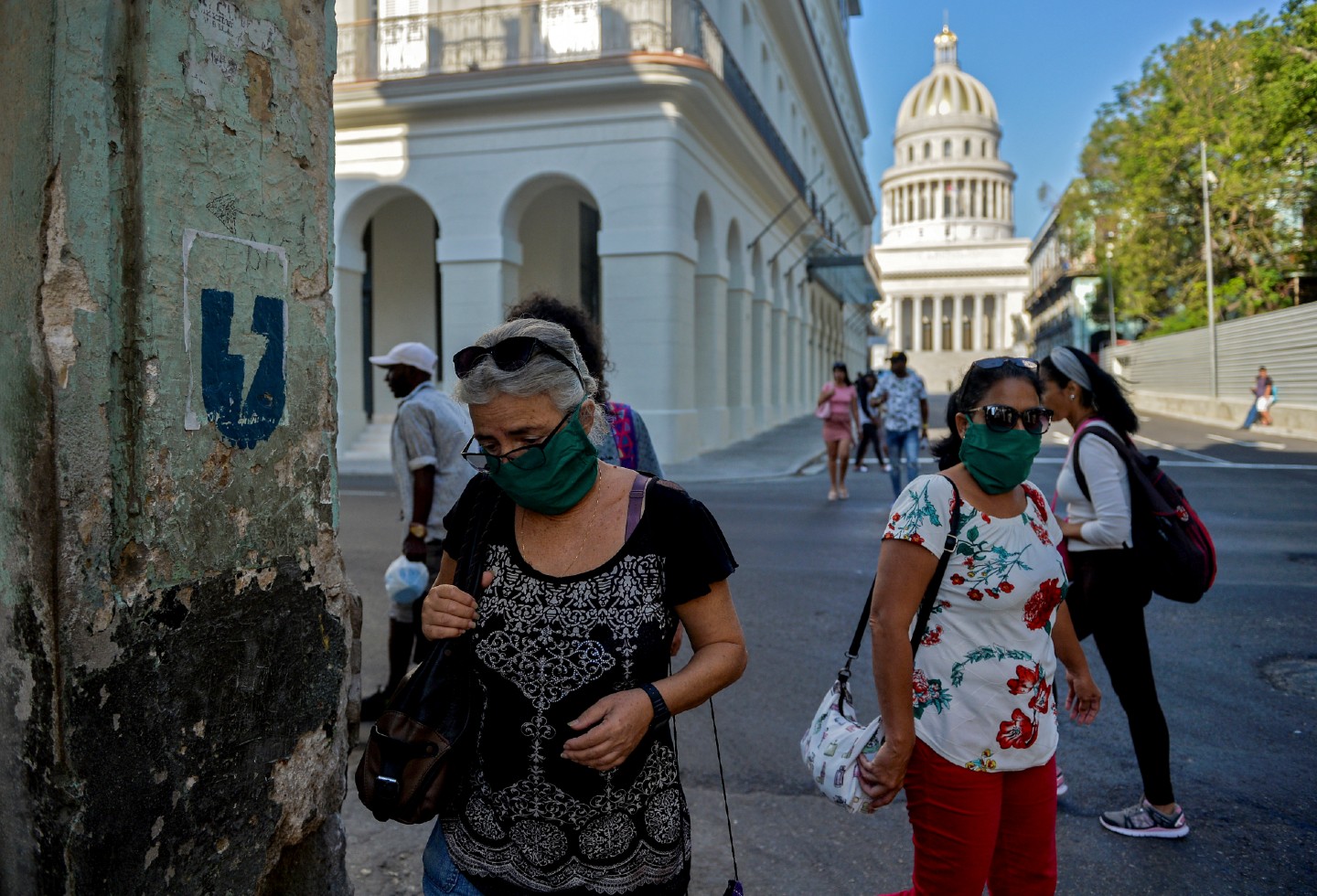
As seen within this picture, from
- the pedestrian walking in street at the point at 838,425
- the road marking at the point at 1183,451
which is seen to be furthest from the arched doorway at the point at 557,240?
the road marking at the point at 1183,451

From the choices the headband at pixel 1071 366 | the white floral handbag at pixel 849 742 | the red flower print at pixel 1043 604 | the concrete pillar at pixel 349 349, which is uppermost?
the concrete pillar at pixel 349 349

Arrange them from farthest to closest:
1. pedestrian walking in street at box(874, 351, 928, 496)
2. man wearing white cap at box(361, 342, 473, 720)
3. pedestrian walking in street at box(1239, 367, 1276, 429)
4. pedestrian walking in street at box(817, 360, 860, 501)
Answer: pedestrian walking in street at box(1239, 367, 1276, 429)
pedestrian walking in street at box(817, 360, 860, 501)
pedestrian walking in street at box(874, 351, 928, 496)
man wearing white cap at box(361, 342, 473, 720)

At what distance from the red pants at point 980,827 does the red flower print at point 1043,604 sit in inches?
13.8

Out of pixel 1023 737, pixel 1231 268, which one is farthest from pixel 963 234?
pixel 1023 737

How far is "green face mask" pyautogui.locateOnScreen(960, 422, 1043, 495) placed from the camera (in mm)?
2541

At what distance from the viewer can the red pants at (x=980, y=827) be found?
7.81 ft

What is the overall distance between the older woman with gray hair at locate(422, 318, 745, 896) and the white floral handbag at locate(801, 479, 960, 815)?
62 centimetres

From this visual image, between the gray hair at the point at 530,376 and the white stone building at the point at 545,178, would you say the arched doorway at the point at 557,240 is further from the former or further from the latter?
the gray hair at the point at 530,376

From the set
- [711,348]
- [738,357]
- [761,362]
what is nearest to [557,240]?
[711,348]

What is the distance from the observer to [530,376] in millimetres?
1915

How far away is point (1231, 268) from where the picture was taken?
121ft

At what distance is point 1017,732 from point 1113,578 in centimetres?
130

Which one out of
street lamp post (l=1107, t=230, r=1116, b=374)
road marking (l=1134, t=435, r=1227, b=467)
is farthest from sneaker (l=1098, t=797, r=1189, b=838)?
street lamp post (l=1107, t=230, r=1116, b=374)

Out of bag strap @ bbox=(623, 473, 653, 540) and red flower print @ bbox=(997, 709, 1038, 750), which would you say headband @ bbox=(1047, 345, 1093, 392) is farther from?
bag strap @ bbox=(623, 473, 653, 540)
